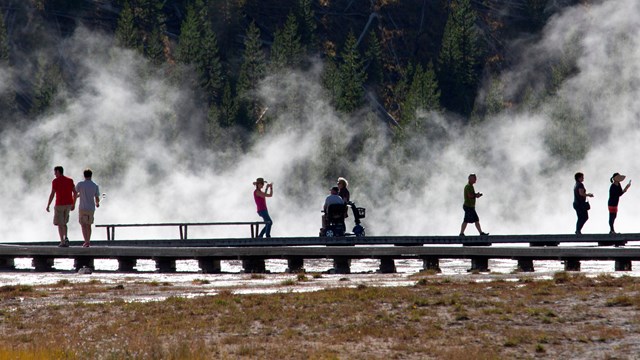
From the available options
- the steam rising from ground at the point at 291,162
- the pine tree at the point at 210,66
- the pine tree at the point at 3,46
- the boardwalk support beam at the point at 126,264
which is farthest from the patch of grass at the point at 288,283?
the pine tree at the point at 210,66

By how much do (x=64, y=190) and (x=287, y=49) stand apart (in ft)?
259

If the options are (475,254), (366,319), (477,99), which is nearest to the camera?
(366,319)

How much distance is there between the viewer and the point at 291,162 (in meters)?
104

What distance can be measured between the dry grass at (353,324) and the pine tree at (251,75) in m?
84.3

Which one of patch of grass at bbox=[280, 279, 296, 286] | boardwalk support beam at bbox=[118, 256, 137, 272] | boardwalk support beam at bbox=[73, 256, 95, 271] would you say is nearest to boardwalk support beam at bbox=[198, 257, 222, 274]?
boardwalk support beam at bbox=[118, 256, 137, 272]

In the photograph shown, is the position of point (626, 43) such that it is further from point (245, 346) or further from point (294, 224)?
point (245, 346)

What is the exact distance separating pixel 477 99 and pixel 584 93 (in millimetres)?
10503

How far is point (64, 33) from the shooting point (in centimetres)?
10856

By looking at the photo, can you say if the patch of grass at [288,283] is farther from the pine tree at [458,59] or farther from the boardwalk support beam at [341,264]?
the pine tree at [458,59]

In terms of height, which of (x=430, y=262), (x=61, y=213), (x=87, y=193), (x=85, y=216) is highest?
(x=87, y=193)

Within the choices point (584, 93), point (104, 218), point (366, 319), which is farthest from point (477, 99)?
point (366, 319)

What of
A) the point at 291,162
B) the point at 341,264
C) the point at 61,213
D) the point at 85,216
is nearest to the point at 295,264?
the point at 341,264

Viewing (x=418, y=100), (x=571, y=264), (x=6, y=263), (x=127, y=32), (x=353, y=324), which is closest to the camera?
(x=353, y=324)

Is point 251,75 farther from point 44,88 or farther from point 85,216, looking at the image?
point 85,216
